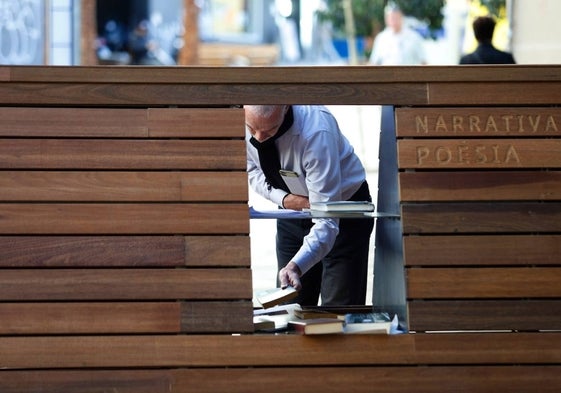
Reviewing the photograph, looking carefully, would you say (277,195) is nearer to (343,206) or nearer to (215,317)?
(343,206)

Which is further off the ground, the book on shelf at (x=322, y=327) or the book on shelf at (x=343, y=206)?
the book on shelf at (x=343, y=206)

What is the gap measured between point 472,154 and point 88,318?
1.61 metres

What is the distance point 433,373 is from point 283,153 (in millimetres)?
1384

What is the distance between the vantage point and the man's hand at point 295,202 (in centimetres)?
582

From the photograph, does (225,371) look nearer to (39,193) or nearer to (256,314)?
(256,314)

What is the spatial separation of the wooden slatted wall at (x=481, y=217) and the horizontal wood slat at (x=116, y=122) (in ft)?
2.45

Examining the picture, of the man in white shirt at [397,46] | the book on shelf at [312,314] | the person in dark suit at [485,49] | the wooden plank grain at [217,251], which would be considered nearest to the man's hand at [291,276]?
the book on shelf at [312,314]

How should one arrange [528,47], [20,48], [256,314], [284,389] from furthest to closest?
[20,48]
[528,47]
[256,314]
[284,389]

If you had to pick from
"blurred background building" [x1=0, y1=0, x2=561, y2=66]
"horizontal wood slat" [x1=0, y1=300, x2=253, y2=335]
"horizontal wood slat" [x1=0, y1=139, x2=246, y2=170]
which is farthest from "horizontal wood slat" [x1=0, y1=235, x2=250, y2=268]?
"blurred background building" [x1=0, y1=0, x2=561, y2=66]

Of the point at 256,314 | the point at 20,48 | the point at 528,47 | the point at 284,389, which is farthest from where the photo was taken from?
the point at 20,48

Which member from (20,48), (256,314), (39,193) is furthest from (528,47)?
(39,193)

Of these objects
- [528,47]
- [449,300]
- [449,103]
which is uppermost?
[528,47]

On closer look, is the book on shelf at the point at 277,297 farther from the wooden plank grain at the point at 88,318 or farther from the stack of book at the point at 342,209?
the wooden plank grain at the point at 88,318

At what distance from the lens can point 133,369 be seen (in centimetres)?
481
